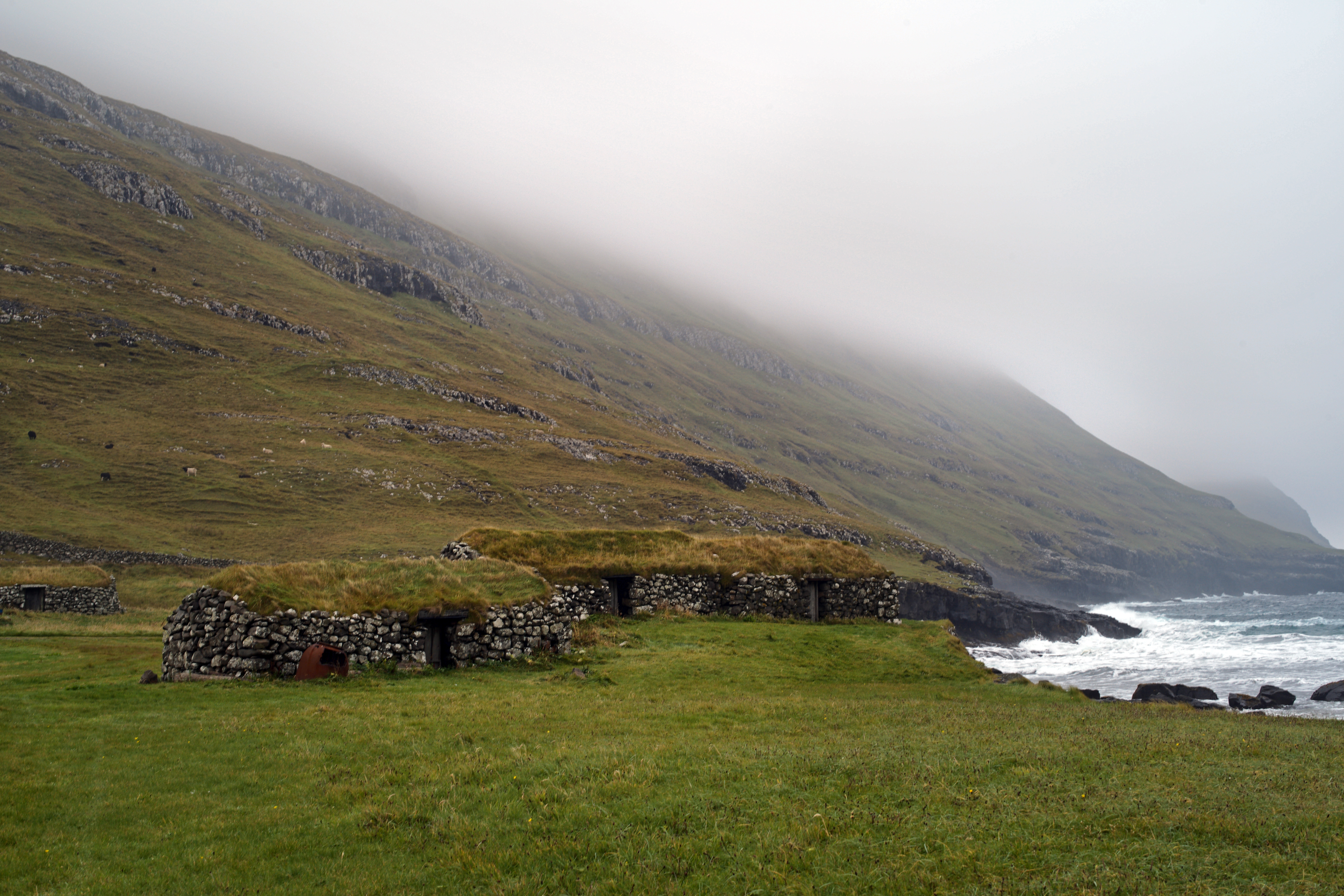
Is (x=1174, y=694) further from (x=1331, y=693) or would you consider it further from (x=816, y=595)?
(x=816, y=595)

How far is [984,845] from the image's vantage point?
895 cm

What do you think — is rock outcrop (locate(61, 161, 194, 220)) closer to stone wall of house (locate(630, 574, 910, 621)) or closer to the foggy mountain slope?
the foggy mountain slope

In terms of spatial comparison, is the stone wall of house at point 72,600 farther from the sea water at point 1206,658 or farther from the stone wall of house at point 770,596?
the sea water at point 1206,658

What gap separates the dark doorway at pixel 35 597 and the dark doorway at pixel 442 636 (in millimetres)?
36661

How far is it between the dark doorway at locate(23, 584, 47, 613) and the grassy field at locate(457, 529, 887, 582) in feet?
101

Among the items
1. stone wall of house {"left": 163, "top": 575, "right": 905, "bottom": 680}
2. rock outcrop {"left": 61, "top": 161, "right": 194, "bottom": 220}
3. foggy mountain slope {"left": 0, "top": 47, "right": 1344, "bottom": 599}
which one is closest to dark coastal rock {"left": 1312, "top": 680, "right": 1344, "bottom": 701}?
stone wall of house {"left": 163, "top": 575, "right": 905, "bottom": 680}

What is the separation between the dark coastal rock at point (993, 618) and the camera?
9919 centimetres

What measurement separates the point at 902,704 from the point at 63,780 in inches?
828

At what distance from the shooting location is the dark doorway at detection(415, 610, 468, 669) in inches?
1027

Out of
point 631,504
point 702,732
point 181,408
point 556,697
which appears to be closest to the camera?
point 702,732

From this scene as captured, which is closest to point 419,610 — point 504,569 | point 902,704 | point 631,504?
point 504,569

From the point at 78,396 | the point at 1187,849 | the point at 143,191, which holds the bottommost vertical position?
the point at 78,396

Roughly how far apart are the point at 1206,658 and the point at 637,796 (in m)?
77.1

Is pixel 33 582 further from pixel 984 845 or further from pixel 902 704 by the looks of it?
pixel 984 845
